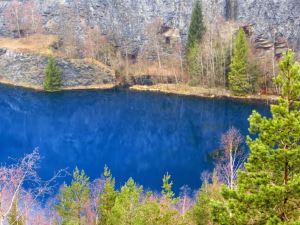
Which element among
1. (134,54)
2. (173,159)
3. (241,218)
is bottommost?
(173,159)

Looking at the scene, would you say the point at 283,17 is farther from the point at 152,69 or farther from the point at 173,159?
the point at 173,159

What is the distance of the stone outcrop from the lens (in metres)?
84.8

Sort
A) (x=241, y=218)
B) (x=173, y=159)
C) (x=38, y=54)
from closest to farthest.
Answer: (x=241, y=218) < (x=173, y=159) < (x=38, y=54)

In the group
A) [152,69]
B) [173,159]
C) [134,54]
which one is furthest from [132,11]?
[173,159]

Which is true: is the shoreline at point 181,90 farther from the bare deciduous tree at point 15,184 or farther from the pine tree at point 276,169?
the pine tree at point 276,169

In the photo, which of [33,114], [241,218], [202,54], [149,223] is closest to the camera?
[241,218]

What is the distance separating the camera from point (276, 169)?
39.0 feet

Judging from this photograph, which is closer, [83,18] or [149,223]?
[149,223]

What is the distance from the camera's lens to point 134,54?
Answer: 3637 inches

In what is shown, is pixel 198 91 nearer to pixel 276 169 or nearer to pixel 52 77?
pixel 52 77

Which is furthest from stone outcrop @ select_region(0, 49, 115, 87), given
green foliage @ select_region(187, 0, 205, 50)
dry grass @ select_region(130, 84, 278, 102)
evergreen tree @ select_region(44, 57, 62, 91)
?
green foliage @ select_region(187, 0, 205, 50)

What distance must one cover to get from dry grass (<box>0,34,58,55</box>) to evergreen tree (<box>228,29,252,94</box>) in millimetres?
39122

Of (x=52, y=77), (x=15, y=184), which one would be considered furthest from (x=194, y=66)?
(x=15, y=184)

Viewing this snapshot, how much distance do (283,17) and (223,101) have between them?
23513mm
